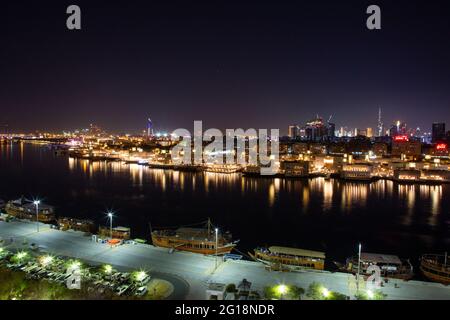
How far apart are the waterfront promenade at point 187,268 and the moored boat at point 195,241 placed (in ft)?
3.92

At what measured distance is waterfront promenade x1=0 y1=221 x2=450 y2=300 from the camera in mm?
3424

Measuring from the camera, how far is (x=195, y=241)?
18.6ft

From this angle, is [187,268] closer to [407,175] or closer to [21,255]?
[21,255]

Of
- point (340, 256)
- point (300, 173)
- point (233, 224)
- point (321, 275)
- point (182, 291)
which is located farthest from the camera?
point (300, 173)

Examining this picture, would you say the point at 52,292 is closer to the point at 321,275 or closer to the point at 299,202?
the point at 321,275

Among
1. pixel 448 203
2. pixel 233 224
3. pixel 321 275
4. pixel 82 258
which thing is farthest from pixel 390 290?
pixel 448 203

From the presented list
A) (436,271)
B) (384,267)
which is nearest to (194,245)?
(384,267)

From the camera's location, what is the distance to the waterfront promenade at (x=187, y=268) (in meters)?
3.42

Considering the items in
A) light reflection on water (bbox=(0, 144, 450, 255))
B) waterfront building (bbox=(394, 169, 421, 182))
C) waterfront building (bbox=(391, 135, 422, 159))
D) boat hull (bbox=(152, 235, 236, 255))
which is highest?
waterfront building (bbox=(391, 135, 422, 159))

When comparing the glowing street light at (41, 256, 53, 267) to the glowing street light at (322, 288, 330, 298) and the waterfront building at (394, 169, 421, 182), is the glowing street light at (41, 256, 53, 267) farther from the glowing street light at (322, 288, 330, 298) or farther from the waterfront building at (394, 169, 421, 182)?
the waterfront building at (394, 169, 421, 182)

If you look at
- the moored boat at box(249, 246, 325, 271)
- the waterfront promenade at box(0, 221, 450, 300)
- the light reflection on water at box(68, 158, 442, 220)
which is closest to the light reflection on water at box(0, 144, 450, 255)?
the light reflection on water at box(68, 158, 442, 220)

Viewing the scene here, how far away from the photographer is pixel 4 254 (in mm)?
4184

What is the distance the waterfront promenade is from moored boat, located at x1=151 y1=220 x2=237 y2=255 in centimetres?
120
